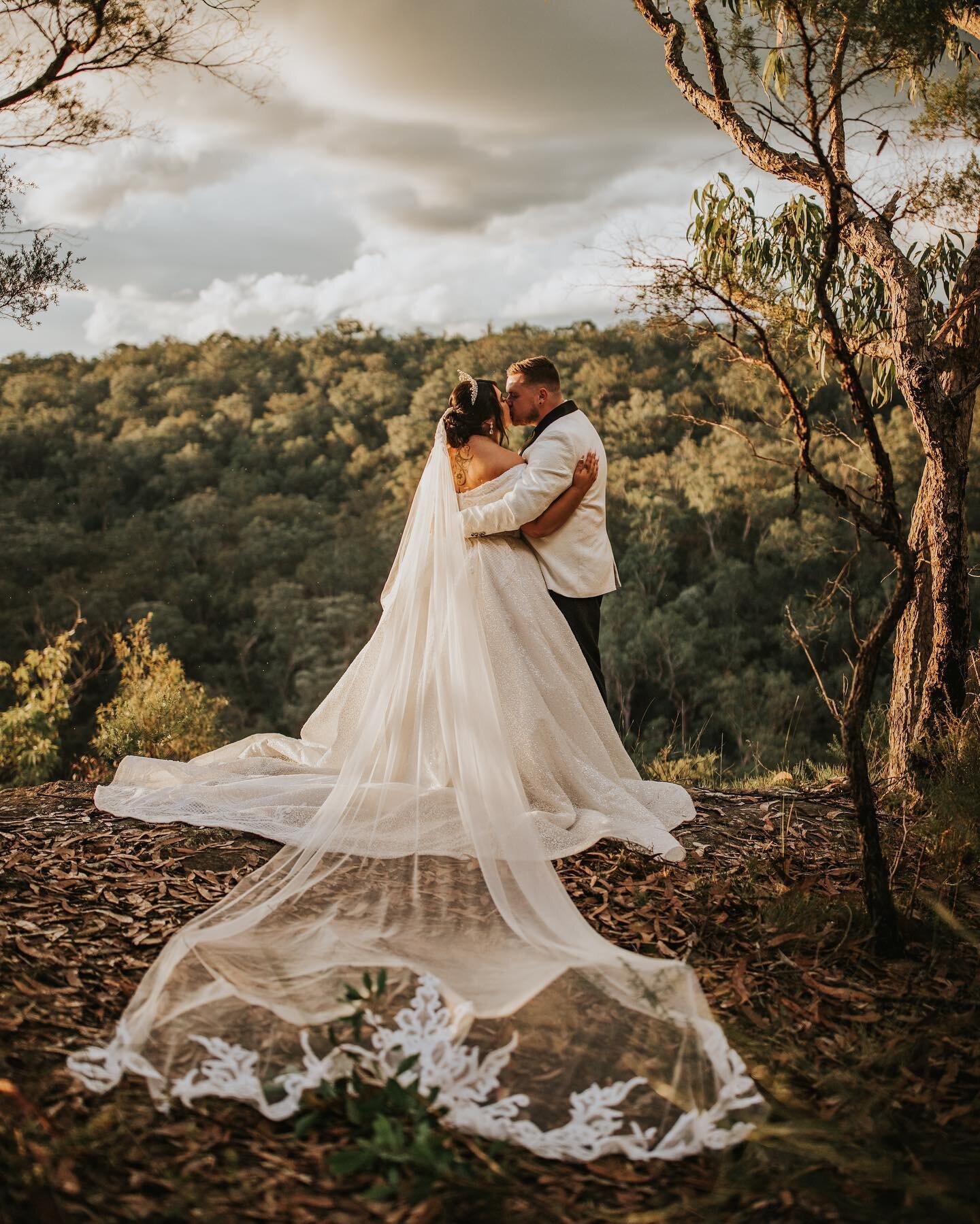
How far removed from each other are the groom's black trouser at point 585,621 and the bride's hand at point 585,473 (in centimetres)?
51

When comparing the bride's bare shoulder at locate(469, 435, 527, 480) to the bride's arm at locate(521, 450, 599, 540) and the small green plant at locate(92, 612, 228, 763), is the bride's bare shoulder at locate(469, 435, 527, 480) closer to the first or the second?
the bride's arm at locate(521, 450, 599, 540)


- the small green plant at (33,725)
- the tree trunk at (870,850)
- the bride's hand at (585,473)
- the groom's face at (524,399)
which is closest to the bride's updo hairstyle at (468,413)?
the groom's face at (524,399)

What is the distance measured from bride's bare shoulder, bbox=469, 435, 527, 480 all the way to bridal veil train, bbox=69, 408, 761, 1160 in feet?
0.51

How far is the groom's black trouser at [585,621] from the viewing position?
4.66m

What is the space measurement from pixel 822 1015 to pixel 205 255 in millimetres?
31193

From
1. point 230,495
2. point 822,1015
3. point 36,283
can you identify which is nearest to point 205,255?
point 230,495

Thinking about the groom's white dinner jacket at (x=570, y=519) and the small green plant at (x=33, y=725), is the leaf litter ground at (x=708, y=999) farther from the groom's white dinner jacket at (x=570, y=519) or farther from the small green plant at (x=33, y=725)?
the small green plant at (x=33, y=725)

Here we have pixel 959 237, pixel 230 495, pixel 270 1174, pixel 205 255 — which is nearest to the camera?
pixel 270 1174

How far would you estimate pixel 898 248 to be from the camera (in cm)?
471

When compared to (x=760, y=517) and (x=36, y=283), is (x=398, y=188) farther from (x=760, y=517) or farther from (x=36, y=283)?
(x=36, y=283)

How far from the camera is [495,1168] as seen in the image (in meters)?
2.04

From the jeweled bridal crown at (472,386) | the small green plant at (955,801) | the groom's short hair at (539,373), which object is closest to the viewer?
the small green plant at (955,801)

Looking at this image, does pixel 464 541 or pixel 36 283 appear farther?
pixel 36 283

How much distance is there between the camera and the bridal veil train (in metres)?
2.29
